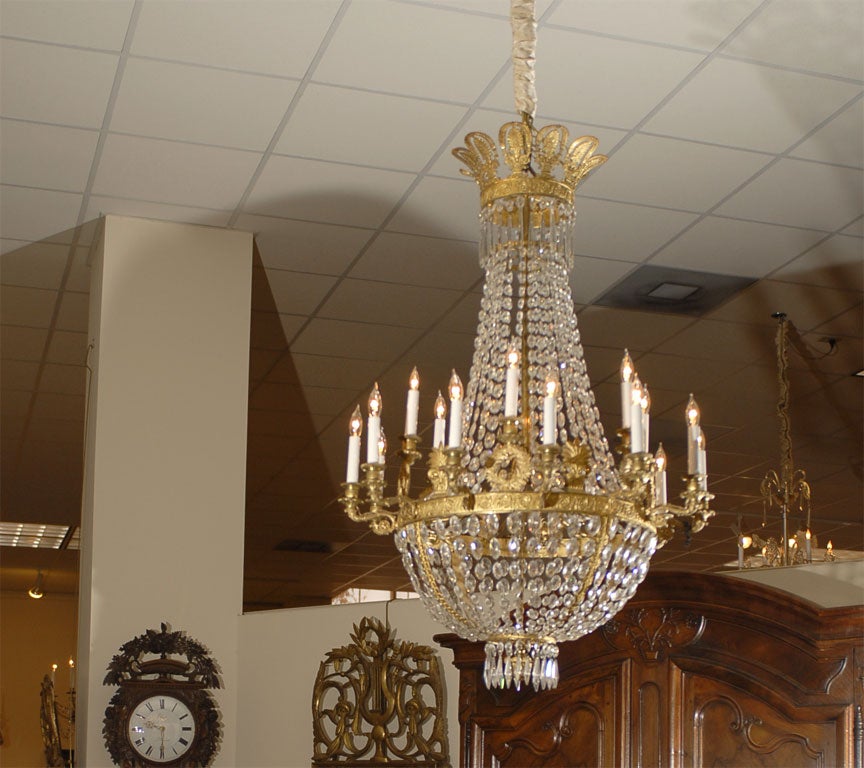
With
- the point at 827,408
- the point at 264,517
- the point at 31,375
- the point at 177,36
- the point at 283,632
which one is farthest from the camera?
the point at 264,517

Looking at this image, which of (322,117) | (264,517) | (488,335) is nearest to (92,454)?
(322,117)

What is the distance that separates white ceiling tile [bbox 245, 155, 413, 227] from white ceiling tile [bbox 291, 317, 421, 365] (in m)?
1.24

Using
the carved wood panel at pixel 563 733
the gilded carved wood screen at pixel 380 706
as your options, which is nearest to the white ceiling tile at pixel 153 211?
the gilded carved wood screen at pixel 380 706

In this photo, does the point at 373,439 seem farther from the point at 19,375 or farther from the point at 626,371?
the point at 19,375

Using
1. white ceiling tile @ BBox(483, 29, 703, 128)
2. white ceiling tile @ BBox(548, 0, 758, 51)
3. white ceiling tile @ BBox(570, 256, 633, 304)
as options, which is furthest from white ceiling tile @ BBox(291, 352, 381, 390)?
white ceiling tile @ BBox(548, 0, 758, 51)

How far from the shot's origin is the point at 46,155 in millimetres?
4602

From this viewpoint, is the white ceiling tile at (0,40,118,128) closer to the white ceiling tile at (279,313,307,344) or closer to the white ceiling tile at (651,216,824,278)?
the white ceiling tile at (279,313,307,344)

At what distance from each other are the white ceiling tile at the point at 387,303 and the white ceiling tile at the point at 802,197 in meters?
1.53

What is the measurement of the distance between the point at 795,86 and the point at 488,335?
6.28ft

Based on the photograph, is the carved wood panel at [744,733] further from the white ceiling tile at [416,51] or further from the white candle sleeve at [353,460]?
the white ceiling tile at [416,51]

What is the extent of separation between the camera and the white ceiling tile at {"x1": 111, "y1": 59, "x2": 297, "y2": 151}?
412 centimetres

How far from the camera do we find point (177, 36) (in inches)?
153

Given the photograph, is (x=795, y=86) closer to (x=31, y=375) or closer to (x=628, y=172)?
(x=628, y=172)

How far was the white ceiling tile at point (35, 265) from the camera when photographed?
5406mm
